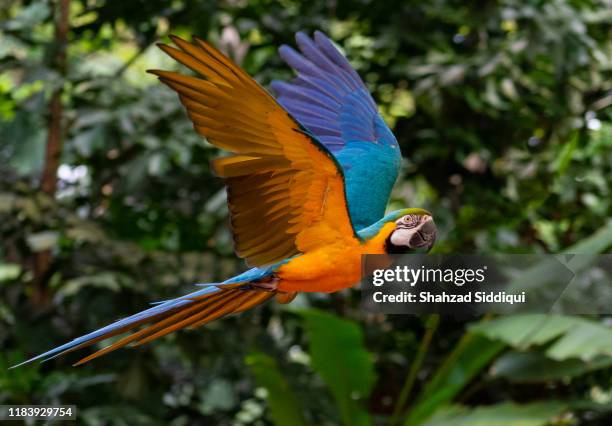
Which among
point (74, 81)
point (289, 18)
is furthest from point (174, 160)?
point (289, 18)

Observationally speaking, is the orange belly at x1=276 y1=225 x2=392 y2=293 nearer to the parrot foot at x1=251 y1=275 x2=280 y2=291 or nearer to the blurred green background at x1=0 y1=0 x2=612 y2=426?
the parrot foot at x1=251 y1=275 x2=280 y2=291

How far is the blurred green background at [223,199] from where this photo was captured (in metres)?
1.30

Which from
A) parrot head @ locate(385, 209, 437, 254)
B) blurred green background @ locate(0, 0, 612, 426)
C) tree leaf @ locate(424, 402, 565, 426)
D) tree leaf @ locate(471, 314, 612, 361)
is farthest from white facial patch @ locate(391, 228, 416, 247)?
tree leaf @ locate(424, 402, 565, 426)

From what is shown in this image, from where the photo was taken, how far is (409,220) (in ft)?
0.73

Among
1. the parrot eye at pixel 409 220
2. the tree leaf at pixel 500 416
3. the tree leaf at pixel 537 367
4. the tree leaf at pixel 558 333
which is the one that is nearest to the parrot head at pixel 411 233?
the parrot eye at pixel 409 220

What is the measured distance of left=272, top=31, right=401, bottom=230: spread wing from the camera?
0.31 m

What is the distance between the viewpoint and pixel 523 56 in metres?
1.76

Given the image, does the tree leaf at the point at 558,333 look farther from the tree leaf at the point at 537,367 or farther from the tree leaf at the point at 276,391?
the tree leaf at the point at 276,391

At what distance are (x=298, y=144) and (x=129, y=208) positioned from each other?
1.25 metres

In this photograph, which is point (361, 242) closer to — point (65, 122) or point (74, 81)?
point (74, 81)

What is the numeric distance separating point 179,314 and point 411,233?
0.23 feet

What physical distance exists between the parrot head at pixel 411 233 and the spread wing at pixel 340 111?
7cm

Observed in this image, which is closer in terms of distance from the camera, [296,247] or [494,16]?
[296,247]

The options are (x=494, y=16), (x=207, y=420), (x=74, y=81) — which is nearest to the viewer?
(x=74, y=81)
